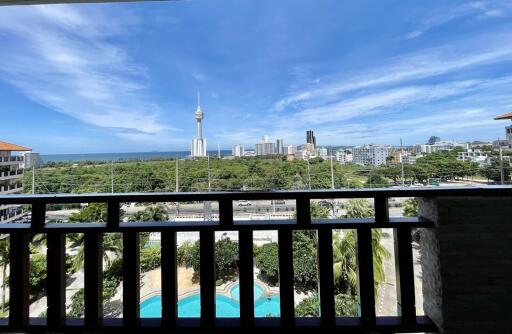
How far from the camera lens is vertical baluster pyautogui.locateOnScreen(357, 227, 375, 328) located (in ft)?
3.22

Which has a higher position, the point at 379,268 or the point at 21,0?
the point at 21,0

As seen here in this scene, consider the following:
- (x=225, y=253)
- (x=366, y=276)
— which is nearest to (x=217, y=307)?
(x=366, y=276)

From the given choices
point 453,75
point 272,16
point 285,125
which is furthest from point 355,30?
point 285,125

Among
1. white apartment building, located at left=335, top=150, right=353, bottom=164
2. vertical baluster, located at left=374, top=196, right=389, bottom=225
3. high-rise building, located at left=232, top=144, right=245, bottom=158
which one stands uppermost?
high-rise building, located at left=232, top=144, right=245, bottom=158

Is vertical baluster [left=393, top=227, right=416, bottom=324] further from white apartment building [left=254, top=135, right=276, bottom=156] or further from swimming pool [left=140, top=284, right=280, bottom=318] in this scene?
white apartment building [left=254, top=135, right=276, bottom=156]

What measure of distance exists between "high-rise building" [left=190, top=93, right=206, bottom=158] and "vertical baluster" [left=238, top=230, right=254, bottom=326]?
46.2 ft

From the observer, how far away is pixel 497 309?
35.5 inches

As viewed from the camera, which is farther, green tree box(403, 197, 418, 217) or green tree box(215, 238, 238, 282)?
green tree box(215, 238, 238, 282)

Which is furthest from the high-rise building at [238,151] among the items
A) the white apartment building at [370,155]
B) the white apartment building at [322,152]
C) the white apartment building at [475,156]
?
the white apartment building at [475,156]

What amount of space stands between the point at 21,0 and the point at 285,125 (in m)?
23.7

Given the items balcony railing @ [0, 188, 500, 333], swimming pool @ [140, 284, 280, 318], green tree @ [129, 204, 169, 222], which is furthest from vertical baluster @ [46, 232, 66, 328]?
green tree @ [129, 204, 169, 222]

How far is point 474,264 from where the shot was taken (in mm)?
913

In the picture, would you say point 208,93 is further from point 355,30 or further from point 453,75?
point 453,75

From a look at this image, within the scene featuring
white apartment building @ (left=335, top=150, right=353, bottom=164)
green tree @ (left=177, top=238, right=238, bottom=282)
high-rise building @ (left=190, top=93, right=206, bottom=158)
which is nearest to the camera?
green tree @ (left=177, top=238, right=238, bottom=282)
